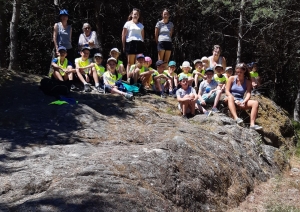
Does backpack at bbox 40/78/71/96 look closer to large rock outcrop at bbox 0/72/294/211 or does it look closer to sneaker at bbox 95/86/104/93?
large rock outcrop at bbox 0/72/294/211

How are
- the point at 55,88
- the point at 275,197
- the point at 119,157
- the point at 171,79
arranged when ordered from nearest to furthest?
the point at 119,157
the point at 275,197
the point at 55,88
the point at 171,79

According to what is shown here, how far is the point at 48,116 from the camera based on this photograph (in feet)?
20.5

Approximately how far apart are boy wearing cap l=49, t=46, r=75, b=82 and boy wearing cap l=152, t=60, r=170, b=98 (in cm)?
192

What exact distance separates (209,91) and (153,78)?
1.45 m

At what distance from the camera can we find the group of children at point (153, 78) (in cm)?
819

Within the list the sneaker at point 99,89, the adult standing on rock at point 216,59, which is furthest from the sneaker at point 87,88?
the adult standing on rock at point 216,59

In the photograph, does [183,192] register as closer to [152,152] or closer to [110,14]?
[152,152]

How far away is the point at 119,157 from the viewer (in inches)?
189

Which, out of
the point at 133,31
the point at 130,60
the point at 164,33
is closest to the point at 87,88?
the point at 130,60

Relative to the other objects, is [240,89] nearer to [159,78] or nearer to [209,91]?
[209,91]

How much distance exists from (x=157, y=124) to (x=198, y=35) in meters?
8.77

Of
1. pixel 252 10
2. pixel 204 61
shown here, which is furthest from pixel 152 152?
pixel 252 10

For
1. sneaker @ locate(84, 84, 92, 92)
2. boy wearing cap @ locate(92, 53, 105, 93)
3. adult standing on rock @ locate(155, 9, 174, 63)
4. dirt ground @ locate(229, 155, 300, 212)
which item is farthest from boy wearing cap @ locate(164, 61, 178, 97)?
dirt ground @ locate(229, 155, 300, 212)

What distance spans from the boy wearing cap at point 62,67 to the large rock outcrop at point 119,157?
59 centimetres
